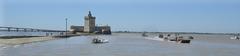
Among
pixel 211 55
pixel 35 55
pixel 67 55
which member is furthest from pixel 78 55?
pixel 211 55

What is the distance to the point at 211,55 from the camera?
48.8 m

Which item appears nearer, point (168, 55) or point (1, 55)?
point (1, 55)

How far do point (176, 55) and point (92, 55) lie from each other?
872cm

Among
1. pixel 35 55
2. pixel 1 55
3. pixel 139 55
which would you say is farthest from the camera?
pixel 139 55

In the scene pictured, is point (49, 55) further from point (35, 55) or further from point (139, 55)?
point (139, 55)

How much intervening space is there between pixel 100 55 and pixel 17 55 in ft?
26.2

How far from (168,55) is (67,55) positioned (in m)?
10.1

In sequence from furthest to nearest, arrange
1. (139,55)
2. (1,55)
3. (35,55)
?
(139,55), (35,55), (1,55)

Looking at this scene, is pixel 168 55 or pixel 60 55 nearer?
pixel 60 55

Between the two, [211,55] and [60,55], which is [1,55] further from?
[211,55]

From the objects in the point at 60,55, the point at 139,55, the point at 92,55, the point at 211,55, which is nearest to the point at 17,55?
the point at 60,55

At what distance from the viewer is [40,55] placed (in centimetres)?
4272

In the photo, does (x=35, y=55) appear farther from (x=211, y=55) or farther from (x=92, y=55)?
(x=211, y=55)

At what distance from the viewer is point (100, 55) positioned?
4481 cm
